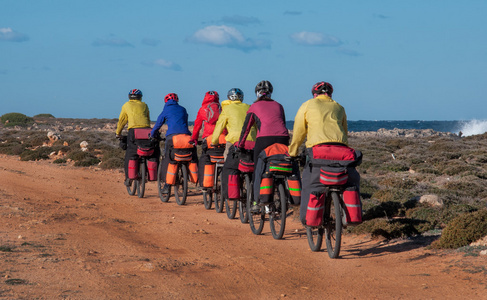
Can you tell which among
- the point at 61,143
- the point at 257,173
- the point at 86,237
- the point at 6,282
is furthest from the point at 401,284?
the point at 61,143

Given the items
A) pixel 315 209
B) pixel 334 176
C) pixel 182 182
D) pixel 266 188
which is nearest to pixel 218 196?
pixel 182 182

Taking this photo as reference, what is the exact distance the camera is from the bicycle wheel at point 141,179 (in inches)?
585

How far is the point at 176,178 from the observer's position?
13.8m

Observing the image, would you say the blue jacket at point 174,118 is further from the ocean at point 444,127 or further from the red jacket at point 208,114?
the ocean at point 444,127

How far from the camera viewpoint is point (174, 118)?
13.8 metres

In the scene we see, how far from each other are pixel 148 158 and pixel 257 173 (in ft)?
19.1

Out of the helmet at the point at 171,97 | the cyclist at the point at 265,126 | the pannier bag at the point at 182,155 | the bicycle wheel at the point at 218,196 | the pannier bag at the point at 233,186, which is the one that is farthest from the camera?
the helmet at the point at 171,97

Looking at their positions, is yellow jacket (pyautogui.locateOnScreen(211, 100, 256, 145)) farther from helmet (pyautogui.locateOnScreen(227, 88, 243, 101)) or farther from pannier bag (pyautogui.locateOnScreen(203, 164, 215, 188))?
pannier bag (pyautogui.locateOnScreen(203, 164, 215, 188))

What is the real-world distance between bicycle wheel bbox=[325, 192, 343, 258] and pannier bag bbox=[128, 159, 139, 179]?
25.2ft

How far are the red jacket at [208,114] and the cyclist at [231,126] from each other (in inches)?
44.9

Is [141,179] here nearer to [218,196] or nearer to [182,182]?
[182,182]

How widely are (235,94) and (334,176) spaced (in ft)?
14.4

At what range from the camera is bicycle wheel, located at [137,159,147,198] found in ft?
48.7

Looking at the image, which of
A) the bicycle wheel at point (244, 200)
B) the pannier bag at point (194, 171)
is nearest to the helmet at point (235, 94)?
the bicycle wheel at point (244, 200)
